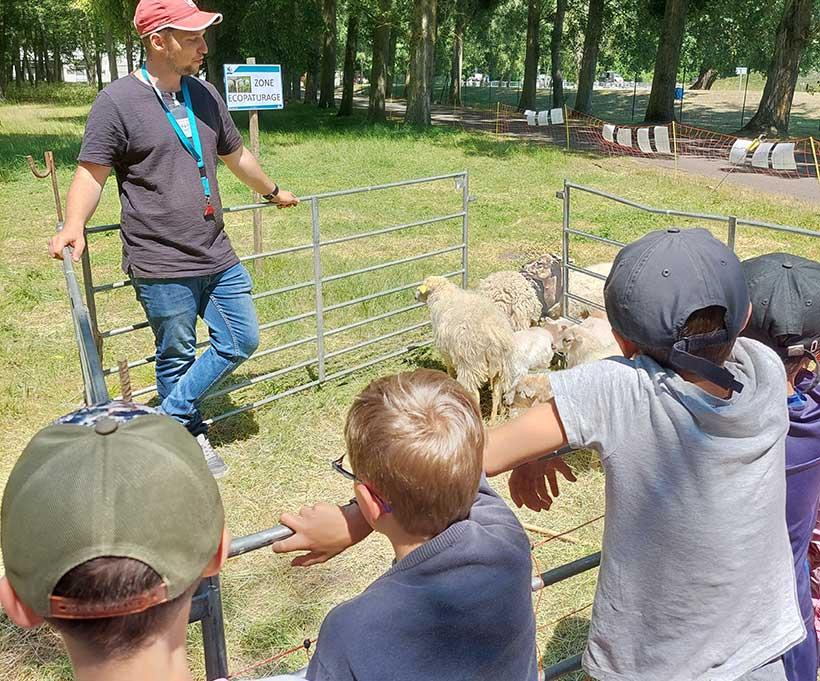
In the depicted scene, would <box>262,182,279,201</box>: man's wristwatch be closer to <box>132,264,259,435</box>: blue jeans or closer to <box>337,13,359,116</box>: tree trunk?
<box>132,264,259,435</box>: blue jeans

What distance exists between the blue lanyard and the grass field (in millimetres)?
1708

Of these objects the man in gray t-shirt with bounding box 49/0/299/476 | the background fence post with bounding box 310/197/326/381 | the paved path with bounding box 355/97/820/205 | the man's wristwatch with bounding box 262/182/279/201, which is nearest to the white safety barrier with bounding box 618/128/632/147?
the paved path with bounding box 355/97/820/205

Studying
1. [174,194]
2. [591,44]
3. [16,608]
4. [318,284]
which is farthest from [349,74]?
[16,608]

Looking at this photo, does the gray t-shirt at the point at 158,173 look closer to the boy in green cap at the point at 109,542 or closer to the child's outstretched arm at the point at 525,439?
the child's outstretched arm at the point at 525,439

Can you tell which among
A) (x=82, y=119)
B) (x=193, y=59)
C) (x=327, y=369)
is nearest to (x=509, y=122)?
(x=82, y=119)

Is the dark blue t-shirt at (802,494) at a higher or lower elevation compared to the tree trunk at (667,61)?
lower

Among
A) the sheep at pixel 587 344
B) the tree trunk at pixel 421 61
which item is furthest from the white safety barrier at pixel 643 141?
the sheep at pixel 587 344

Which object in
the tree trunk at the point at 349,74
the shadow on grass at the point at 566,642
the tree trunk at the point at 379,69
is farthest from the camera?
the tree trunk at the point at 349,74

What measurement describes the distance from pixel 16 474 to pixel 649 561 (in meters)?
1.32

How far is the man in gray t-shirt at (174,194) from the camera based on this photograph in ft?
12.6

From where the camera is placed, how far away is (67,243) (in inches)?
137

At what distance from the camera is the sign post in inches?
311

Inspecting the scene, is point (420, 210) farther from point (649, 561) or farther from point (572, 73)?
point (572, 73)

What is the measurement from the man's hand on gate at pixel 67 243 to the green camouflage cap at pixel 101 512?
2.52 metres
